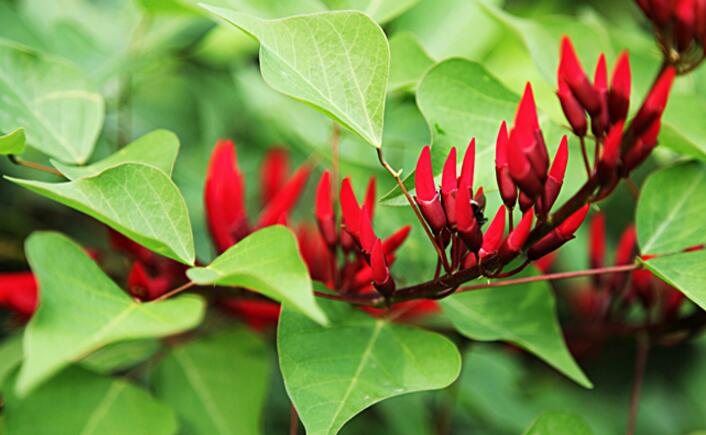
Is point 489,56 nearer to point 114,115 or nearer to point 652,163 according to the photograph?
point 652,163

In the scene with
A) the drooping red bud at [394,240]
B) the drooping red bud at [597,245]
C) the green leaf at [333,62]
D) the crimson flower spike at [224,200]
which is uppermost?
the green leaf at [333,62]

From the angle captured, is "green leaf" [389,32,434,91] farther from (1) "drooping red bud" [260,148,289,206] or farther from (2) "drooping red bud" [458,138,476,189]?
(1) "drooping red bud" [260,148,289,206]

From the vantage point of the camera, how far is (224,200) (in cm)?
92

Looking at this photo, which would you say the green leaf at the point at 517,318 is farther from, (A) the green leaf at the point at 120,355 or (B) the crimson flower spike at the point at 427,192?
(A) the green leaf at the point at 120,355

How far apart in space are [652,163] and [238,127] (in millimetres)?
830

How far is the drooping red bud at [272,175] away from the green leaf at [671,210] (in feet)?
1.90

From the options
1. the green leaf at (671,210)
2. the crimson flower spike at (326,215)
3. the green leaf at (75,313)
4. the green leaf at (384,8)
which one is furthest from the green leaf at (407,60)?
the green leaf at (75,313)

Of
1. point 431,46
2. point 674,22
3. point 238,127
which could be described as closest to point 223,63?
point 238,127

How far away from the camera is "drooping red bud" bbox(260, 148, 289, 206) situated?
50.3 inches

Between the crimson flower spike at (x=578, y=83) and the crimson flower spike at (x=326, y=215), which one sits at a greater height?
the crimson flower spike at (x=578, y=83)

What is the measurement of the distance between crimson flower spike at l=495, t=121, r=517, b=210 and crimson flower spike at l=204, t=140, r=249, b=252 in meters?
0.33

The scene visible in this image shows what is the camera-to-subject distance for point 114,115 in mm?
1372

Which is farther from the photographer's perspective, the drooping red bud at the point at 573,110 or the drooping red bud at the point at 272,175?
the drooping red bud at the point at 272,175

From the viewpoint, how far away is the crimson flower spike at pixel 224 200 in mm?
896
